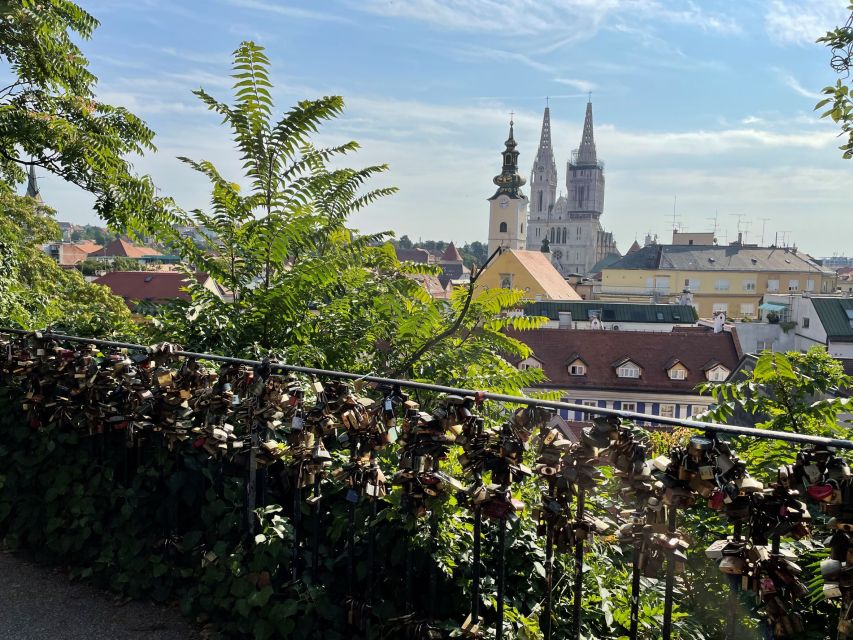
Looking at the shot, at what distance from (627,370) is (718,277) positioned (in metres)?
56.2

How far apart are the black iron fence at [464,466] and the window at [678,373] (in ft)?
111

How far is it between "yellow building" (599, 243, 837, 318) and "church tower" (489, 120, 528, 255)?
12.8m

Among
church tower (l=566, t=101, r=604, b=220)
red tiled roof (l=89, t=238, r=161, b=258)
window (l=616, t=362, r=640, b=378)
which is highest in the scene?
church tower (l=566, t=101, r=604, b=220)

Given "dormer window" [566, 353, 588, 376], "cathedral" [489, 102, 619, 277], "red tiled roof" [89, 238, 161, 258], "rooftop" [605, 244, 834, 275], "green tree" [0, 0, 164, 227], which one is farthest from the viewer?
"cathedral" [489, 102, 619, 277]

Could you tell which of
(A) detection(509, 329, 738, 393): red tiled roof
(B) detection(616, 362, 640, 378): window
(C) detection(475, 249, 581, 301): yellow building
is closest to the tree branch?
(A) detection(509, 329, 738, 393): red tiled roof

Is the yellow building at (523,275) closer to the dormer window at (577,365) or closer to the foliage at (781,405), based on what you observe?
the dormer window at (577,365)

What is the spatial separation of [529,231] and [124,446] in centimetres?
15363

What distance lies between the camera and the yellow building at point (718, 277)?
84.6m

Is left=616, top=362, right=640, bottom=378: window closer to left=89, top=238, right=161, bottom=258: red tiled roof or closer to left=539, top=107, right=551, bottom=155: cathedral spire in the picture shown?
left=89, top=238, right=161, bottom=258: red tiled roof

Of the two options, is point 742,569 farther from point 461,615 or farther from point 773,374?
point 773,374

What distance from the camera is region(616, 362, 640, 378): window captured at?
116 feet

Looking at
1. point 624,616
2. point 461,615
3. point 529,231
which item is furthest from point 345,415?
point 529,231

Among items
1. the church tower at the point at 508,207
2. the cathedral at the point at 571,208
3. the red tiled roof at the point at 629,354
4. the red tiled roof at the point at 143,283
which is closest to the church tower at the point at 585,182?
the cathedral at the point at 571,208

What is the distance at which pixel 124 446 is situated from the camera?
12.6 feet
